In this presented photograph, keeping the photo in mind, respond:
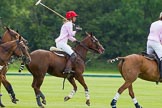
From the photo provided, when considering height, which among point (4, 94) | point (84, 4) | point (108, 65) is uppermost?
point (4, 94)

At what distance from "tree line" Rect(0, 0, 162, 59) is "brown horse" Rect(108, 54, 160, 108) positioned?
45.0m

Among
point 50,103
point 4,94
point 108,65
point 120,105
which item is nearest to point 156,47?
point 120,105

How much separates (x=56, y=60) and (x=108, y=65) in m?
Result: 42.9

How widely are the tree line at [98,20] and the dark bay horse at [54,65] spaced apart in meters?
42.7

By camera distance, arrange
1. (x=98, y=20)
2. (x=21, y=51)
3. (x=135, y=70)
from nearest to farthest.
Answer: (x=21, y=51)
(x=135, y=70)
(x=98, y=20)

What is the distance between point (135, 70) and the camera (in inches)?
714

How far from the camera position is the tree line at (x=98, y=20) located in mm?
65000

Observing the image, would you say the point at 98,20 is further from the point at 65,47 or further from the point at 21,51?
the point at 21,51

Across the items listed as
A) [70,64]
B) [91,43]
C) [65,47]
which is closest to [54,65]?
[70,64]

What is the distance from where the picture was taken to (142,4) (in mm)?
66125

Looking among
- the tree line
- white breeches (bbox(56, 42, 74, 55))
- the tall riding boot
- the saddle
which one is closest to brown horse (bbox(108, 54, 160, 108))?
the saddle

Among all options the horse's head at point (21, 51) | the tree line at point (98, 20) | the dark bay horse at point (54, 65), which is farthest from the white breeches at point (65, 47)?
the tree line at point (98, 20)

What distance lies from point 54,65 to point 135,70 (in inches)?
118

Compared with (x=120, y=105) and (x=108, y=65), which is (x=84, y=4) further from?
(x=120, y=105)
